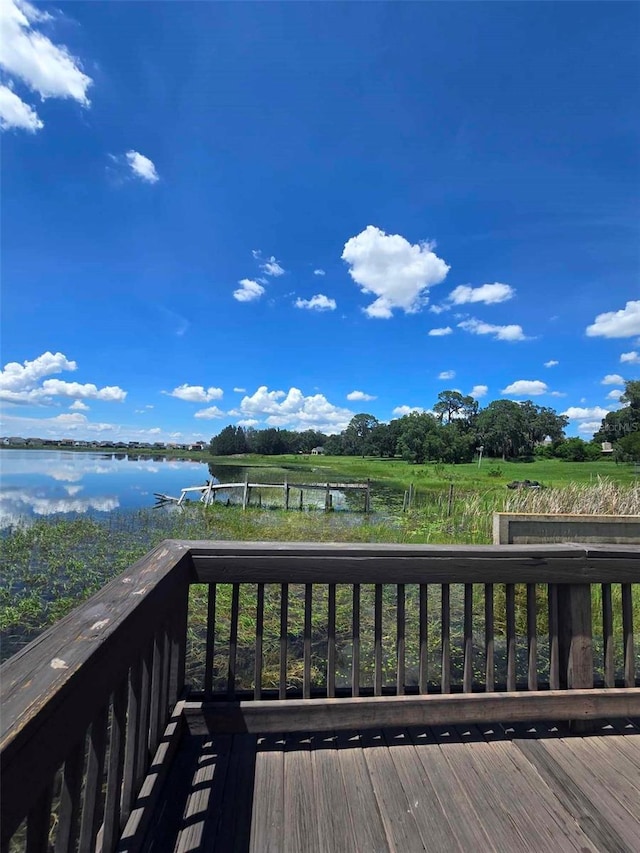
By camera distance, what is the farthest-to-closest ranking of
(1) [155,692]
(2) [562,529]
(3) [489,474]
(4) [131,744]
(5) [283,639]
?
(3) [489,474] → (2) [562,529] → (5) [283,639] → (1) [155,692] → (4) [131,744]

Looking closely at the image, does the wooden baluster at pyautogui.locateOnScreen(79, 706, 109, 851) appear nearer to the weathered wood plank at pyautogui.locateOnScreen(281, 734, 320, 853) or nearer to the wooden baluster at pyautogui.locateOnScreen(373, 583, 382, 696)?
the weathered wood plank at pyautogui.locateOnScreen(281, 734, 320, 853)

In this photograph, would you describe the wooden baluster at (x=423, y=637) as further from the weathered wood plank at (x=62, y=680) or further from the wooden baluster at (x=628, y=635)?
the weathered wood plank at (x=62, y=680)

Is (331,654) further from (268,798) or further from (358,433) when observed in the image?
(358,433)

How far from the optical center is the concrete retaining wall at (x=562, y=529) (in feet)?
7.64

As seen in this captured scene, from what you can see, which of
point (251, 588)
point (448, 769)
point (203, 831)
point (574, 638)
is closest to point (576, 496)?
point (251, 588)

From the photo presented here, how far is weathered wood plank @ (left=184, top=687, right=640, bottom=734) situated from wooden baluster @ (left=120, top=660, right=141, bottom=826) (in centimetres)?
51

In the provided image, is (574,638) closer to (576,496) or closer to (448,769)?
(448,769)

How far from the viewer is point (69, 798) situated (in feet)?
2.88

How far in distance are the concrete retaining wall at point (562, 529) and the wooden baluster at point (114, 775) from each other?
1878 millimetres

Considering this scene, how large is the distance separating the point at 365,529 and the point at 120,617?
1151 centimetres

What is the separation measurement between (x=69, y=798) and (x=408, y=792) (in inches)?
51.4

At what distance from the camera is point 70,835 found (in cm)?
92

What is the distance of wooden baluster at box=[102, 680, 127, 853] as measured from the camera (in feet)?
3.89

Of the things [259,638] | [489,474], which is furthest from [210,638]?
[489,474]
